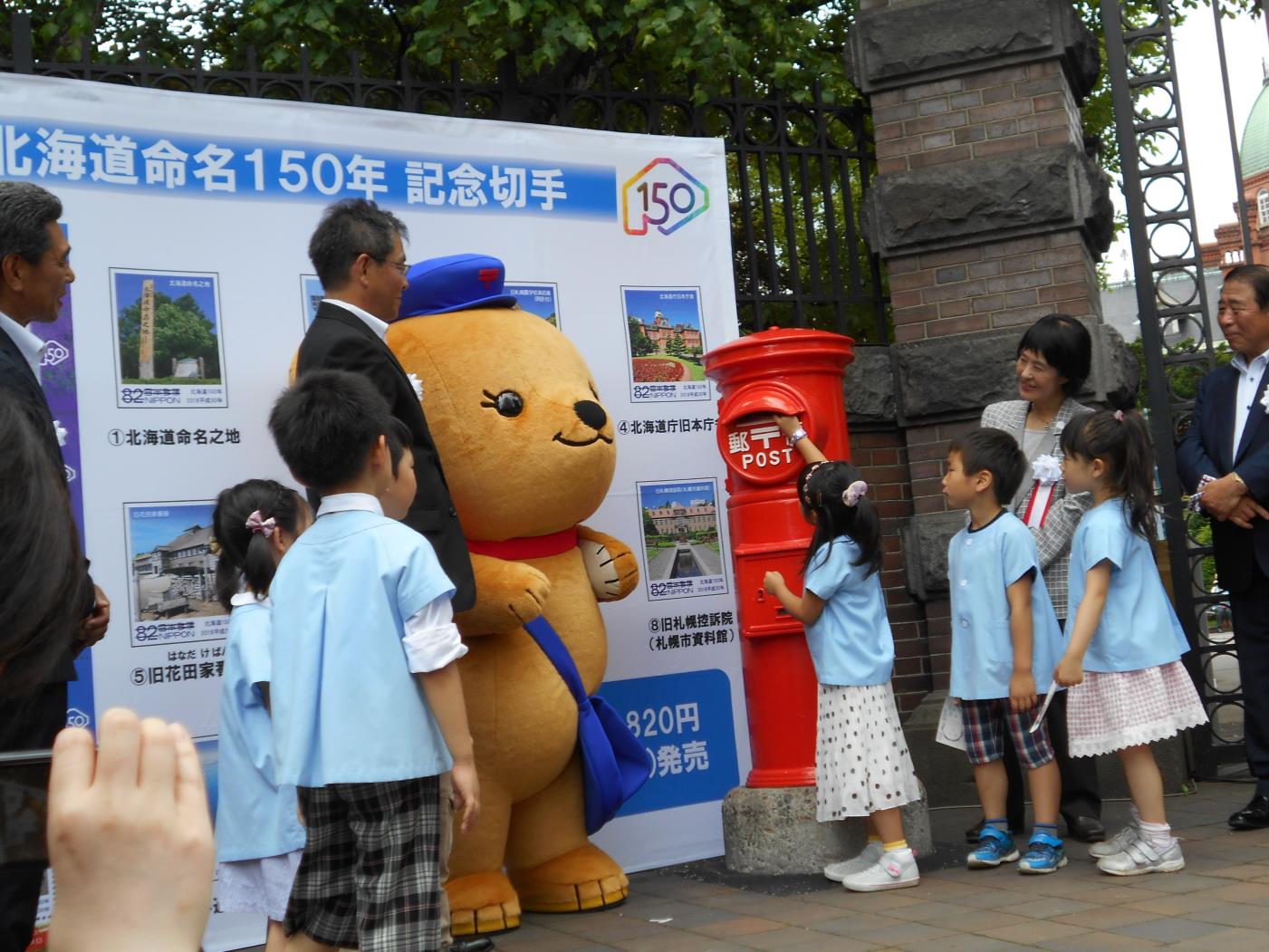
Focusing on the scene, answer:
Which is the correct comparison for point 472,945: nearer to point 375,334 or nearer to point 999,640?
point 375,334

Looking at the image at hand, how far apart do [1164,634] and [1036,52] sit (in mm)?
2966

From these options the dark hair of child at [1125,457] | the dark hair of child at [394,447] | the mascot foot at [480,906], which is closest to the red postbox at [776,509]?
the dark hair of child at [1125,457]

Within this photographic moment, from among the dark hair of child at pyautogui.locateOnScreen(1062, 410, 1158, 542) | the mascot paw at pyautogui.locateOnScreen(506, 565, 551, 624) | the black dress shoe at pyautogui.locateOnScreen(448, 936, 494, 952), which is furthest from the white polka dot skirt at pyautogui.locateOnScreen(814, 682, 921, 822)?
the black dress shoe at pyautogui.locateOnScreen(448, 936, 494, 952)

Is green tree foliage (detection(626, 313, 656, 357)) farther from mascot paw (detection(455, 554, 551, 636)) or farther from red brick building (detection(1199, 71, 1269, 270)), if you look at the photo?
red brick building (detection(1199, 71, 1269, 270))

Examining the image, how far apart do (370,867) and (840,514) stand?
2209mm

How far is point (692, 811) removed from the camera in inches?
222

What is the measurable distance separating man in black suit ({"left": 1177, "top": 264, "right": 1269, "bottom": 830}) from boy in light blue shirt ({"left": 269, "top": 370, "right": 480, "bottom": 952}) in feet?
10.7

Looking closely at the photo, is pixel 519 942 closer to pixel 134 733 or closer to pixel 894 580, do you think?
pixel 894 580

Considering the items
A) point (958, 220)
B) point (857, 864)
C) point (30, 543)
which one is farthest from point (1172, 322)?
point (30, 543)

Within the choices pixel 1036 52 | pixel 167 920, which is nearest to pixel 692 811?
pixel 1036 52

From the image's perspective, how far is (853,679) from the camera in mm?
4828

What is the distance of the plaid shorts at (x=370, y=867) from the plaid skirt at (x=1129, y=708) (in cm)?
237

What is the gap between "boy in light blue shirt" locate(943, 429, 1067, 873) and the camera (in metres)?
4.80

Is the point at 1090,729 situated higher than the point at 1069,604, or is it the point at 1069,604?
the point at 1069,604
